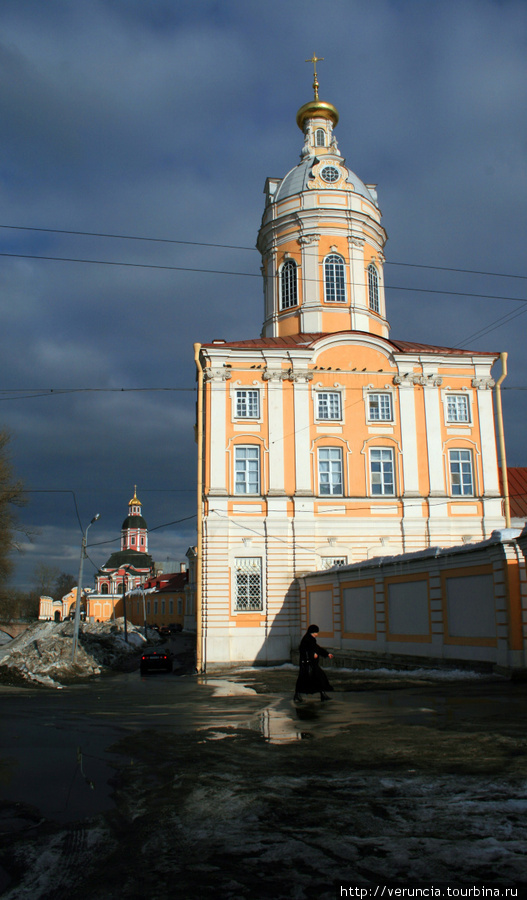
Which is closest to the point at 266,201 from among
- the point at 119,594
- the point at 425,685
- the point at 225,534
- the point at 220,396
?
the point at 220,396

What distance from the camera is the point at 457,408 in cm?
2962

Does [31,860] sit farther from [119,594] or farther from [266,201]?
[119,594]

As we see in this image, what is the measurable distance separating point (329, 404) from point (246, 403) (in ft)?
11.3

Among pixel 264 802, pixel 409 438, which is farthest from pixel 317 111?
pixel 264 802

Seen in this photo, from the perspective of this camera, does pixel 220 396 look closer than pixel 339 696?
No

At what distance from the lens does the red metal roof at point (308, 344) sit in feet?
93.5

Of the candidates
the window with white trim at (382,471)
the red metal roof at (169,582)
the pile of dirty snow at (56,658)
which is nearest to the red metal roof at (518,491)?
the window with white trim at (382,471)

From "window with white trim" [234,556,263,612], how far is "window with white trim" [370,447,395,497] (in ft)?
18.7

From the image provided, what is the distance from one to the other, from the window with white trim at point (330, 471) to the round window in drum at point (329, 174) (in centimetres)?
1416

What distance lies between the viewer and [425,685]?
46.6ft

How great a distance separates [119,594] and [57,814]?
11233 centimetres

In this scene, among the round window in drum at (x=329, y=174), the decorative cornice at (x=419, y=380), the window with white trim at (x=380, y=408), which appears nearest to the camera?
the window with white trim at (x=380, y=408)

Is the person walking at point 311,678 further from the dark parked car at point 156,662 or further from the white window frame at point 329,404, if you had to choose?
the dark parked car at point 156,662

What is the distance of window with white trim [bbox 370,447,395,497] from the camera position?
2841 centimetres
